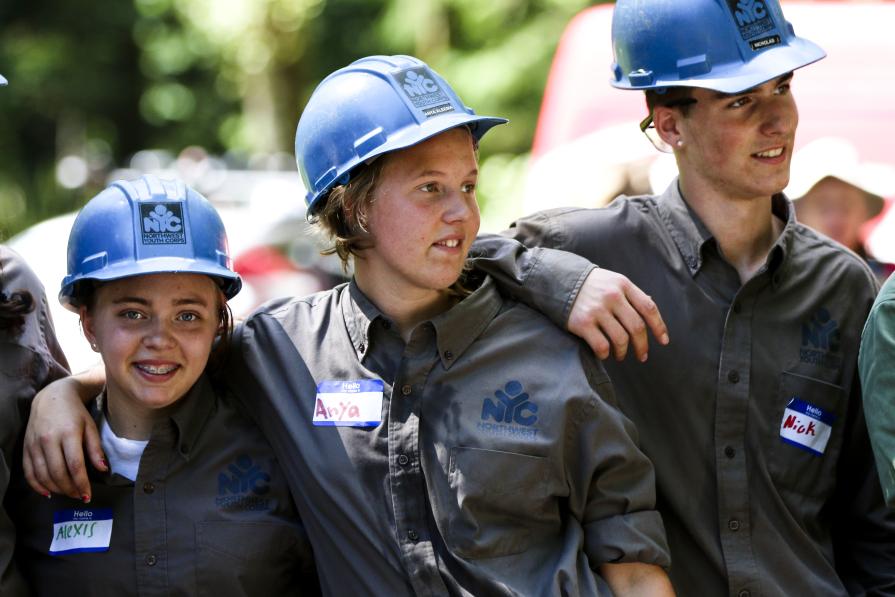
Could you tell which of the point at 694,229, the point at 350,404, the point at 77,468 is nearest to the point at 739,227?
the point at 694,229

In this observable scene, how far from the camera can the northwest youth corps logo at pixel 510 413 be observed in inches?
121

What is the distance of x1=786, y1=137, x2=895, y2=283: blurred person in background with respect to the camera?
21.3 feet

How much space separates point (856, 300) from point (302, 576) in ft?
5.52

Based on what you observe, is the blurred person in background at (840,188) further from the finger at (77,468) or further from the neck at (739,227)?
the finger at (77,468)

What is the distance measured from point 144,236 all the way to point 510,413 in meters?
1.06

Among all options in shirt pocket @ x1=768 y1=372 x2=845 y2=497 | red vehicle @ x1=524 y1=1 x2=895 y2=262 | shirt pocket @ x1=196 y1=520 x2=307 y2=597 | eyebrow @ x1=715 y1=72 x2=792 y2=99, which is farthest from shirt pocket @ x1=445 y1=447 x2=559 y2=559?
red vehicle @ x1=524 y1=1 x2=895 y2=262

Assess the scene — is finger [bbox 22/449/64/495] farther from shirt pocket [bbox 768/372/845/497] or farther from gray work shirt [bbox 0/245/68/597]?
shirt pocket [bbox 768/372/845/497]

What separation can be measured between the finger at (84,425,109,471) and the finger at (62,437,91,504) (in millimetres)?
34

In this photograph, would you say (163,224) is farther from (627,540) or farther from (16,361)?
(627,540)

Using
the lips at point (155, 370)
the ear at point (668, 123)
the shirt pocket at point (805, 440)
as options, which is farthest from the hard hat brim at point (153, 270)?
the shirt pocket at point (805, 440)

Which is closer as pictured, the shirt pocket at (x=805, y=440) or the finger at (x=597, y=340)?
the finger at (x=597, y=340)

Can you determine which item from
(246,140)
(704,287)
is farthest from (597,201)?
(246,140)

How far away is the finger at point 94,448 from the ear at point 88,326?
23 centimetres

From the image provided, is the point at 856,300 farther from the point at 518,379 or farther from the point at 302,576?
the point at 302,576
